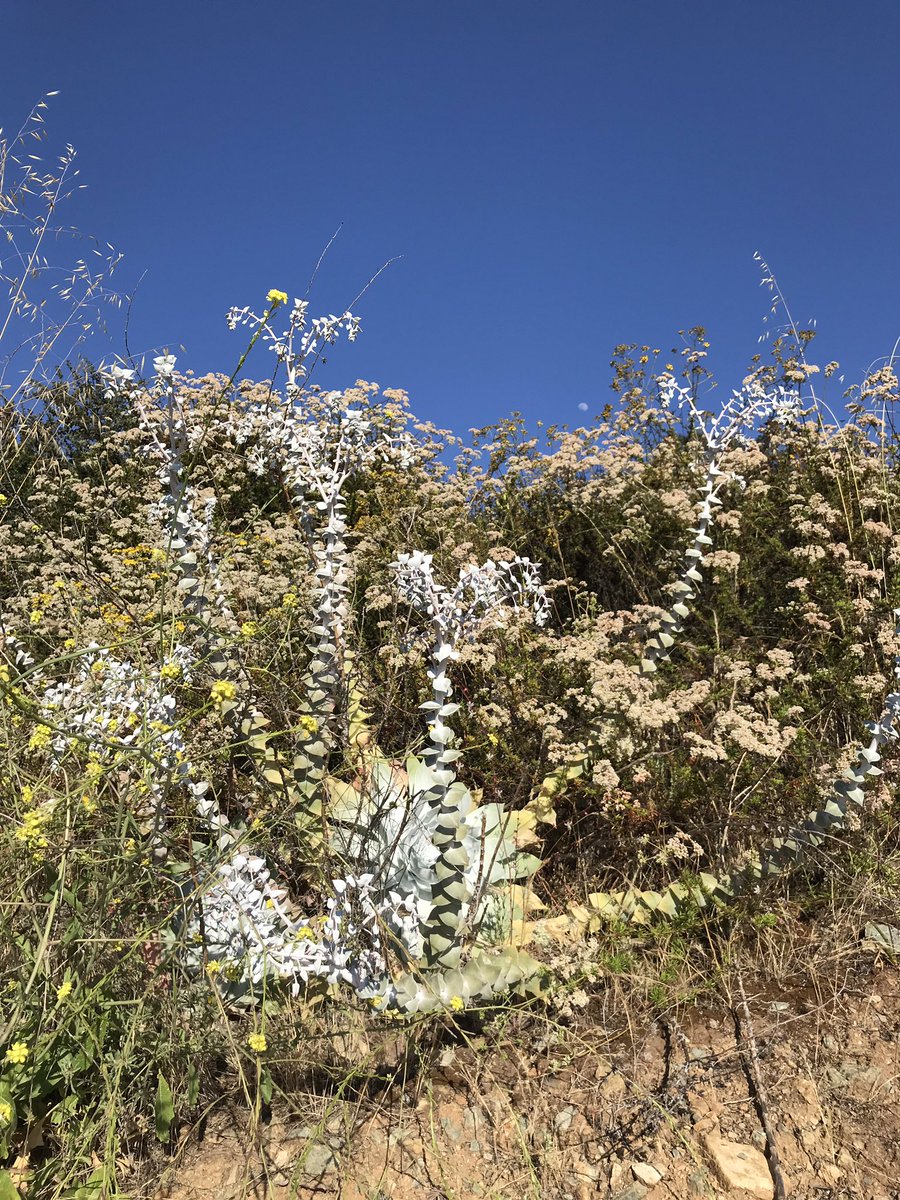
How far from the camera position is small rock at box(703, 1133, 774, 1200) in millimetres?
2246

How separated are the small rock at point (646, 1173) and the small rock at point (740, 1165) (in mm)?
172

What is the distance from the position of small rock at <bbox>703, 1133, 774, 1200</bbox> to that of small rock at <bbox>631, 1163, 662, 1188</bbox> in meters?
0.17

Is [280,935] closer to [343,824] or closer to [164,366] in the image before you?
[343,824]

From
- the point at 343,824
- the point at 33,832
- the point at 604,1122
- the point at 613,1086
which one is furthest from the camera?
the point at 343,824

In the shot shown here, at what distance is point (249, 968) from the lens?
97.2 inches

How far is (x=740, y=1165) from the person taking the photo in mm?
2297

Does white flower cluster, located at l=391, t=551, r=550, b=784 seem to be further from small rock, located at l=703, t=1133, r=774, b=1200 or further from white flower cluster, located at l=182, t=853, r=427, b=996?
small rock, located at l=703, t=1133, r=774, b=1200

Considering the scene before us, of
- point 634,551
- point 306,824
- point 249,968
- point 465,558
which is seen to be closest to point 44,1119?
point 249,968

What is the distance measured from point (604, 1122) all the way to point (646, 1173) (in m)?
0.18

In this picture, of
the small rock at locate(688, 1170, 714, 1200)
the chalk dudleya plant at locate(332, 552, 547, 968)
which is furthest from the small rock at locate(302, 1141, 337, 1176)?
the small rock at locate(688, 1170, 714, 1200)

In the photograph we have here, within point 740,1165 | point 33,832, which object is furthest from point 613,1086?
point 33,832

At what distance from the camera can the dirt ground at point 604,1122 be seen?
2262 mm

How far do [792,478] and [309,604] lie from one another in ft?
10.3

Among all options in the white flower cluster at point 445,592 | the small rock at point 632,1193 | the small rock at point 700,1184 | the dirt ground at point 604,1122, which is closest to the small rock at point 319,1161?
the dirt ground at point 604,1122
